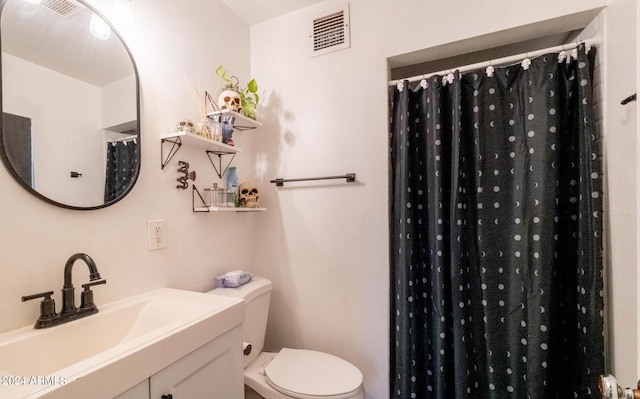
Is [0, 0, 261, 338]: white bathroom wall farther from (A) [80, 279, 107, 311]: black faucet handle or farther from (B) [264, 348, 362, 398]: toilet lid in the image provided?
(B) [264, 348, 362, 398]: toilet lid

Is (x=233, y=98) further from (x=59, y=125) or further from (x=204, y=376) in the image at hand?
(x=204, y=376)

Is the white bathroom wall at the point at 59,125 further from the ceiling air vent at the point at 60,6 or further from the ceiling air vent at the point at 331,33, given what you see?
the ceiling air vent at the point at 331,33

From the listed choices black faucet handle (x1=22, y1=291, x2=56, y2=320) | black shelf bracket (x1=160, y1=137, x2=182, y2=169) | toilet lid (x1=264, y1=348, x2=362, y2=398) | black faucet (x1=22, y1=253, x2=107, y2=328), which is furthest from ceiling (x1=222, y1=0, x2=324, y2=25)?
toilet lid (x1=264, y1=348, x2=362, y2=398)

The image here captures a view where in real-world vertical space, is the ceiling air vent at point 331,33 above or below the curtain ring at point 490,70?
above

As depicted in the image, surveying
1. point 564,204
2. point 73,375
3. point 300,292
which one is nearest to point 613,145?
point 564,204

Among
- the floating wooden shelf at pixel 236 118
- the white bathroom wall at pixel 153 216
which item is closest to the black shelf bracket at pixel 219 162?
the white bathroom wall at pixel 153 216

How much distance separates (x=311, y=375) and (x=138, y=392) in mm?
820

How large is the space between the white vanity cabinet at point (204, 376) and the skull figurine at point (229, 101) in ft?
3.42

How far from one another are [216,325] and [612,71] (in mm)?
1753

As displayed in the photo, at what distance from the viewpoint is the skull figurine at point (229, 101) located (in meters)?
1.41

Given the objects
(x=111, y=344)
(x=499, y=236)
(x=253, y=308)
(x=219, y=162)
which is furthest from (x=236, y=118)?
(x=499, y=236)

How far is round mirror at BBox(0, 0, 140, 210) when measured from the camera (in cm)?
83

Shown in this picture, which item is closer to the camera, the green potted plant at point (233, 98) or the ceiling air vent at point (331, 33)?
the green potted plant at point (233, 98)

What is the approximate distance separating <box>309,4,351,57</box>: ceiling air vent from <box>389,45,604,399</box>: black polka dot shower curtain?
46 cm
